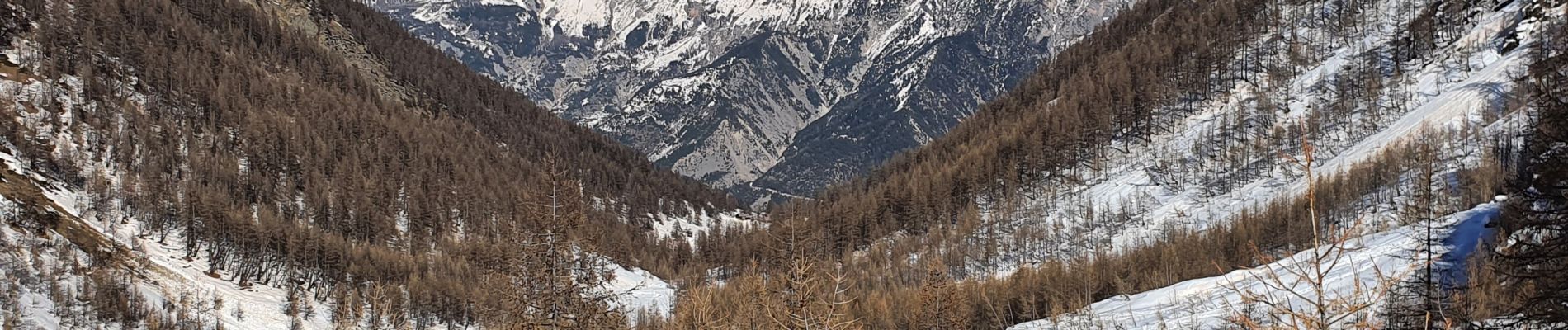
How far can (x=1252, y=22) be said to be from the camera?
190 m

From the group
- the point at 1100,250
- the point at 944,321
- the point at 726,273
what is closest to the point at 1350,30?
the point at 1100,250

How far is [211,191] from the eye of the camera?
134m

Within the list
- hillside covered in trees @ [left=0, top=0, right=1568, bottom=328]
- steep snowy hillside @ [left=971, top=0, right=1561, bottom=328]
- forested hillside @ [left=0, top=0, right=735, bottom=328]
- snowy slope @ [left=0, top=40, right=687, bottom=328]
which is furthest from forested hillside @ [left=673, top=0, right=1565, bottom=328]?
snowy slope @ [left=0, top=40, right=687, bottom=328]

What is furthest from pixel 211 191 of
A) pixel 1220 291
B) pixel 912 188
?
pixel 1220 291

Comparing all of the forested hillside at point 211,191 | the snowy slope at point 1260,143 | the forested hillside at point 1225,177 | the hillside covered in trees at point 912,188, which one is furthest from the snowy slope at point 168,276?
the snowy slope at point 1260,143

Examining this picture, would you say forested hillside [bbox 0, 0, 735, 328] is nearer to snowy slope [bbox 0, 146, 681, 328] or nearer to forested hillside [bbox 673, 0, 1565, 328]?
snowy slope [bbox 0, 146, 681, 328]

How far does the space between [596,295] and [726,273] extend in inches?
6343

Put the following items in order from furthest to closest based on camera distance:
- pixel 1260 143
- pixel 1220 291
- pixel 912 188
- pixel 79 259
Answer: pixel 912 188
pixel 1260 143
pixel 79 259
pixel 1220 291

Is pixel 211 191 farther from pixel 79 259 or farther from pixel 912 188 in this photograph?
pixel 912 188

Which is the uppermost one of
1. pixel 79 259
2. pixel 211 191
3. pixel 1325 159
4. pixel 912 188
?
pixel 1325 159

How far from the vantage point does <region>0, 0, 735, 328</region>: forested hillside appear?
3863 inches

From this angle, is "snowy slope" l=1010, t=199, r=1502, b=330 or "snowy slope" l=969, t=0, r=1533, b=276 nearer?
"snowy slope" l=1010, t=199, r=1502, b=330

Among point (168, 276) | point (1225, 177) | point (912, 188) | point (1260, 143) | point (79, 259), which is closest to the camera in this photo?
point (79, 259)

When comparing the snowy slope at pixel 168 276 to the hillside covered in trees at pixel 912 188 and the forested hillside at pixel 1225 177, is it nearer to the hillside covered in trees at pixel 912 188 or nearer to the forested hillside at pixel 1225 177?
the hillside covered in trees at pixel 912 188
